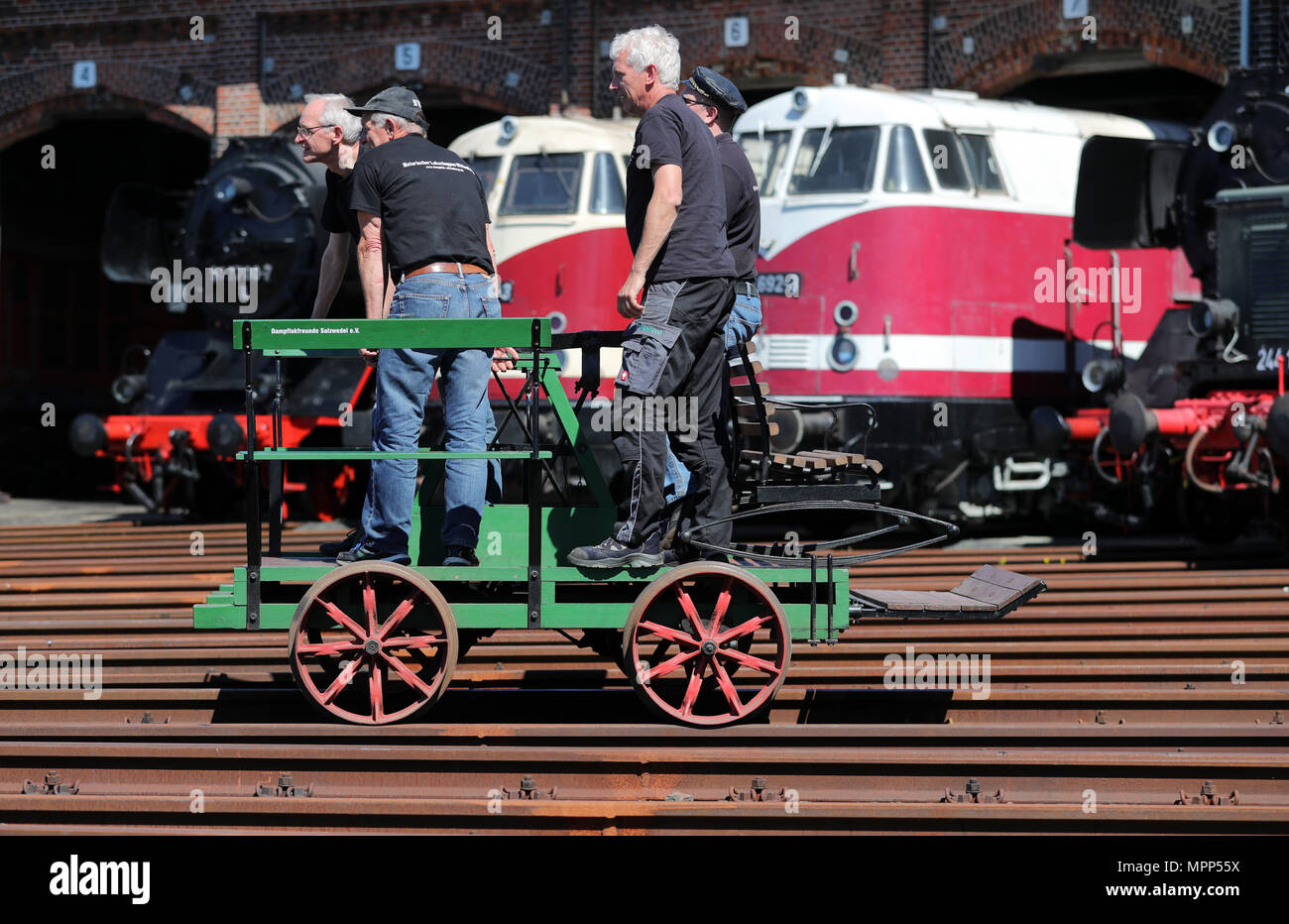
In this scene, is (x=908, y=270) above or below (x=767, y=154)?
below

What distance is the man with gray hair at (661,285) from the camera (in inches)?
225

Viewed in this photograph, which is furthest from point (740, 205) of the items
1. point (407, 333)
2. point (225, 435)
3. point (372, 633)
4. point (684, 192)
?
point (225, 435)

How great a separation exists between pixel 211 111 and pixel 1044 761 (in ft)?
61.0

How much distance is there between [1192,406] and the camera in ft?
38.1

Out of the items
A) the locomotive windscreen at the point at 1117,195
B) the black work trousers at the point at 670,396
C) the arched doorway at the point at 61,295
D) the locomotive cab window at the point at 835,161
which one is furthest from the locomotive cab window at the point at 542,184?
the arched doorway at the point at 61,295

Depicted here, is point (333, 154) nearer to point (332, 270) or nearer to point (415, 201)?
point (332, 270)

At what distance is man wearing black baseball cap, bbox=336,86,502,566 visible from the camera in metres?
6.05

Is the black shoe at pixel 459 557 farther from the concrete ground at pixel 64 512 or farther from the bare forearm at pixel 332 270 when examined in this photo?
the concrete ground at pixel 64 512

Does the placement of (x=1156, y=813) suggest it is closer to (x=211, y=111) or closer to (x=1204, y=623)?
(x=1204, y=623)

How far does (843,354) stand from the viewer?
12.5 meters

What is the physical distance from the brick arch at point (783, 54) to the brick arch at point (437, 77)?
120 centimetres

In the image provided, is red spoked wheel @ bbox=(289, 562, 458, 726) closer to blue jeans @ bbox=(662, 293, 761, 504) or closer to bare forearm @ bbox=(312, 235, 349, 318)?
blue jeans @ bbox=(662, 293, 761, 504)

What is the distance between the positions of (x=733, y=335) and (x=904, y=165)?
21.4ft

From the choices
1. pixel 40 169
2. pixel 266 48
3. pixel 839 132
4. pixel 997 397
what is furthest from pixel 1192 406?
pixel 40 169
